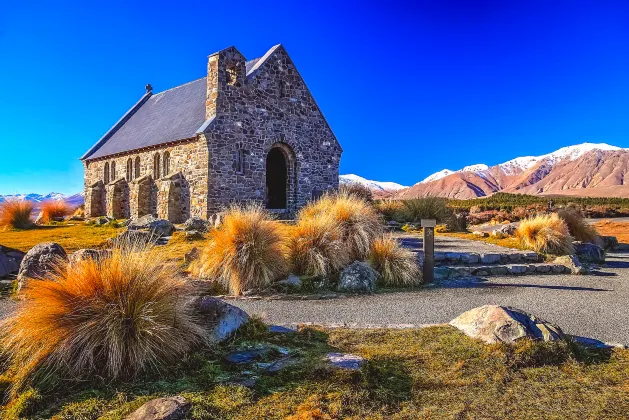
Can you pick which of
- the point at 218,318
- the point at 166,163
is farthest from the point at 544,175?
the point at 218,318

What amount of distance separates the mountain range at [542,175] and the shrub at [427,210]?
101455mm

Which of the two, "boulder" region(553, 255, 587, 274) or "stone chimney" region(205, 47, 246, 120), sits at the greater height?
"stone chimney" region(205, 47, 246, 120)

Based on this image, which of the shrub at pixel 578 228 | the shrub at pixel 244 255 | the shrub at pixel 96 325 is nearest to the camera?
the shrub at pixel 96 325

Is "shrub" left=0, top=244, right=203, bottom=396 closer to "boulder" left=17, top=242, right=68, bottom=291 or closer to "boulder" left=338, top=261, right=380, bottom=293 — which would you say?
"boulder" left=17, top=242, right=68, bottom=291

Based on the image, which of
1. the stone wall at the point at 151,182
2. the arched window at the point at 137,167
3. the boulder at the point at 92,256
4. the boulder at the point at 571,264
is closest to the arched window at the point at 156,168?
the stone wall at the point at 151,182

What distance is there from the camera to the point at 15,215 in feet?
60.4

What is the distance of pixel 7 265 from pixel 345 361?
7997 millimetres

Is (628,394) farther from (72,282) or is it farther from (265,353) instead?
(72,282)

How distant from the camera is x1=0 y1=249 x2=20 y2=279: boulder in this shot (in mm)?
8295

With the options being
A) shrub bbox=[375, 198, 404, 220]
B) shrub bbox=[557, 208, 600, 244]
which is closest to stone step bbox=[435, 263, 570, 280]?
shrub bbox=[557, 208, 600, 244]

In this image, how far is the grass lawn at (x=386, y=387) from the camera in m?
3.11

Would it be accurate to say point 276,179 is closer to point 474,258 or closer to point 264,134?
point 264,134

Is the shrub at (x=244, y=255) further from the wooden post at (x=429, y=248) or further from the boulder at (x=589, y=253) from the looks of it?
the boulder at (x=589, y=253)

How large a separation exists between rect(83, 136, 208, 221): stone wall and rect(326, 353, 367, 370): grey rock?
13781mm
